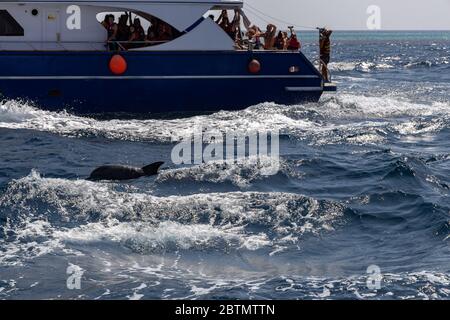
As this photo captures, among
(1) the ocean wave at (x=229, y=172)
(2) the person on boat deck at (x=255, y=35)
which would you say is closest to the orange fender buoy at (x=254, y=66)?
(2) the person on boat deck at (x=255, y=35)

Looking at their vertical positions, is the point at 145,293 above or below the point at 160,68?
below

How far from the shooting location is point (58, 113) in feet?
82.8

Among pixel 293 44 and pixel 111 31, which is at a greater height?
pixel 111 31

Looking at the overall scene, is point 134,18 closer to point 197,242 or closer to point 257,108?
point 257,108

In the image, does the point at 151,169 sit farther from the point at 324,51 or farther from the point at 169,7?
the point at 324,51

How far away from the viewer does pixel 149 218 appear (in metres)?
14.2

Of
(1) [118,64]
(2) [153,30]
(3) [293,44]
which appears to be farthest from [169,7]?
(3) [293,44]

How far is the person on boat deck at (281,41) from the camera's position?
27422 millimetres

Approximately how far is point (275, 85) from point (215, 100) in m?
1.85

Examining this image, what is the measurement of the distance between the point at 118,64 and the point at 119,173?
8.72 meters

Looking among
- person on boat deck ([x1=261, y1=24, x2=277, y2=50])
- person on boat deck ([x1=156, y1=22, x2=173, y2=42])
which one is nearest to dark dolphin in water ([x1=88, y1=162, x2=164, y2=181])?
person on boat deck ([x1=156, y1=22, x2=173, y2=42])

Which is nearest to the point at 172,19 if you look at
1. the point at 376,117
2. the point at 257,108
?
the point at 257,108

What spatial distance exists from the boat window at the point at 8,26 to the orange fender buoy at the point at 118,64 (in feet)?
8.91

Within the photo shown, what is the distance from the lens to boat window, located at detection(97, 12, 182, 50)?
25906 millimetres
